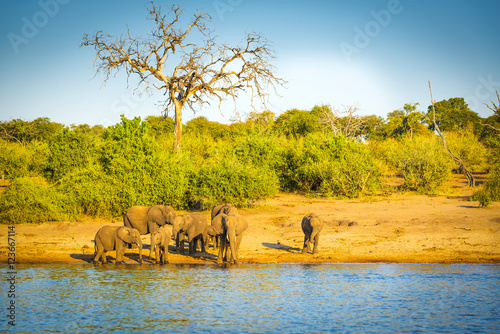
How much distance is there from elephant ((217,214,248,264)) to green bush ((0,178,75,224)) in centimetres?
809

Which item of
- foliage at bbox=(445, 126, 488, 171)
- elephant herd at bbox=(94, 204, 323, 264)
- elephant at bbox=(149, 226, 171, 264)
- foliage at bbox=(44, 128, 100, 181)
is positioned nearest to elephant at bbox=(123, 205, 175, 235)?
elephant herd at bbox=(94, 204, 323, 264)

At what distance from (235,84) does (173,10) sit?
5349 millimetres

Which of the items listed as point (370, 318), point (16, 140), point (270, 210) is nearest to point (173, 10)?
point (270, 210)

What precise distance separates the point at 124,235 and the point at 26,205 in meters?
6.91

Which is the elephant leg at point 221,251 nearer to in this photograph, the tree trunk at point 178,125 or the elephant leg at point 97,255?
the elephant leg at point 97,255

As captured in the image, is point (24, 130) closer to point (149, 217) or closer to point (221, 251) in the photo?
point (149, 217)

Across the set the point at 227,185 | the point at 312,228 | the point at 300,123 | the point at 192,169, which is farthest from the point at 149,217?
the point at 300,123

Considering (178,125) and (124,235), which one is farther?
(178,125)

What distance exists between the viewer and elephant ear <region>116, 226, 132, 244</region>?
13047 millimetres

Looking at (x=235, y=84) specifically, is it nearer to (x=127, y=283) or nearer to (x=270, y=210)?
(x=270, y=210)

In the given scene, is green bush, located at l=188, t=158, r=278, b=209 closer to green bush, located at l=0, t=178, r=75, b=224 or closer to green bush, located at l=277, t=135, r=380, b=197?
green bush, located at l=0, t=178, r=75, b=224

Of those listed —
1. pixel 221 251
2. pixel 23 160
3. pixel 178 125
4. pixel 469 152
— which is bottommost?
pixel 221 251

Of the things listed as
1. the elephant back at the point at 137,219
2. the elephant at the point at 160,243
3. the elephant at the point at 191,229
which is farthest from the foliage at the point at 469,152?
the elephant at the point at 160,243

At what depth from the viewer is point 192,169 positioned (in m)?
22.3
